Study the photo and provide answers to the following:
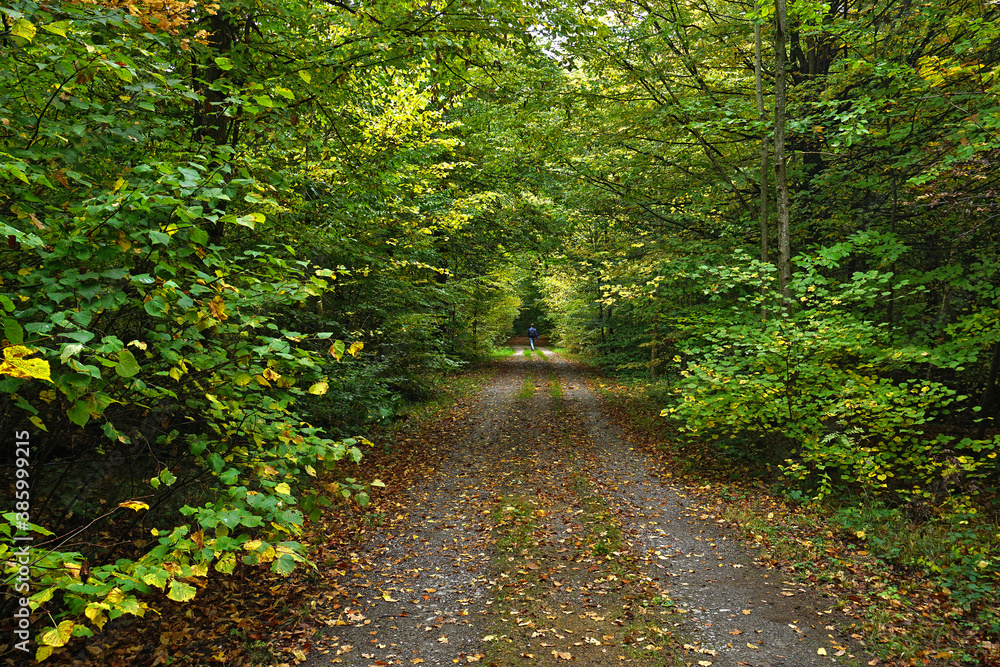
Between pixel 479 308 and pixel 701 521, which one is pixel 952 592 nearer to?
pixel 701 521

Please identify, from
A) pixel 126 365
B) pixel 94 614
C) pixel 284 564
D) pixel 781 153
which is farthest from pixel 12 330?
pixel 781 153

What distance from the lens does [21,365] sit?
82.7 inches

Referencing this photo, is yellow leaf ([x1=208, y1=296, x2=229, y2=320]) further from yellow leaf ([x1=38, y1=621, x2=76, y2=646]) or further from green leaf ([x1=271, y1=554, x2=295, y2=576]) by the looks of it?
yellow leaf ([x1=38, y1=621, x2=76, y2=646])

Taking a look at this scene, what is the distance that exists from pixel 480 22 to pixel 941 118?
755cm

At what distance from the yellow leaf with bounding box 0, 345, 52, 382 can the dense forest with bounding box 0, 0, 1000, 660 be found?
0.01 meters

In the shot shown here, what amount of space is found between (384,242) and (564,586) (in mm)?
8368

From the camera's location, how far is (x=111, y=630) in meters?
4.62

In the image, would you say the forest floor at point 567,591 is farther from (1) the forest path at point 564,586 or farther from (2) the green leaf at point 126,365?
(2) the green leaf at point 126,365

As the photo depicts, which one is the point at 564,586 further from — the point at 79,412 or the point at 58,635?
the point at 79,412

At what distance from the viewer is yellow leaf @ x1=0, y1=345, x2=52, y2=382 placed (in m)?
2.07

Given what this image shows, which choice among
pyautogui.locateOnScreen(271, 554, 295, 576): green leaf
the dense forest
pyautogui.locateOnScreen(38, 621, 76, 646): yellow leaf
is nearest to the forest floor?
the dense forest

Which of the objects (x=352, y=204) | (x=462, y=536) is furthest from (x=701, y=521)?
(x=352, y=204)

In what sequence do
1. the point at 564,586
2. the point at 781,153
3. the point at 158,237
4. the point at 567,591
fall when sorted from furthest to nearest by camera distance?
1. the point at 781,153
2. the point at 564,586
3. the point at 567,591
4. the point at 158,237

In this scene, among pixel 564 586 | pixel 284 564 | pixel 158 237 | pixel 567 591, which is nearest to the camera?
pixel 158 237
